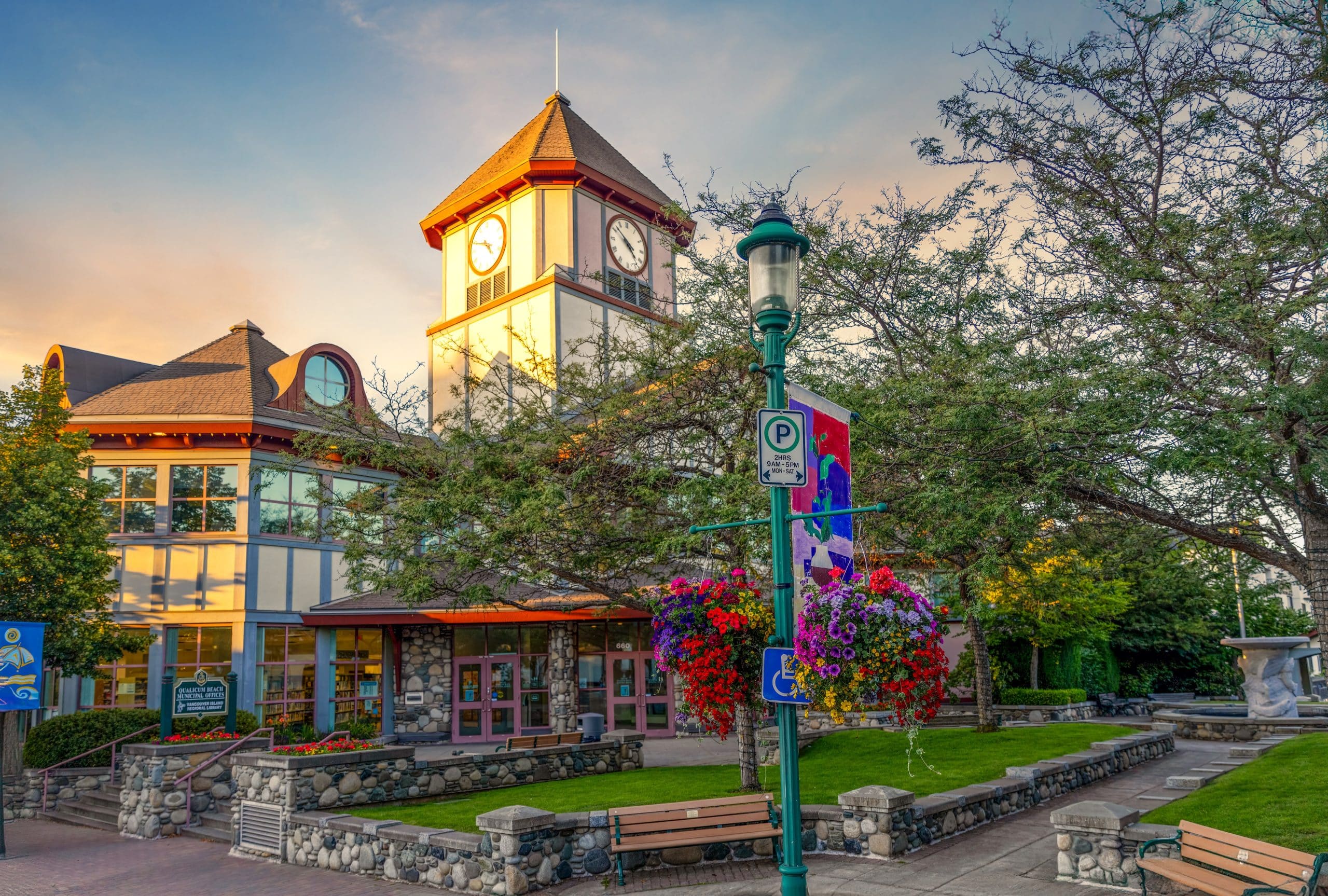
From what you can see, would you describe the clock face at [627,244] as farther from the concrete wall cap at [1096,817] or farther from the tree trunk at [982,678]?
the concrete wall cap at [1096,817]

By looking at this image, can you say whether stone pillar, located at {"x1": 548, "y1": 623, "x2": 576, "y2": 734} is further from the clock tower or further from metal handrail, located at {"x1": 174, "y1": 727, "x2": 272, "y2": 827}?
metal handrail, located at {"x1": 174, "y1": 727, "x2": 272, "y2": 827}

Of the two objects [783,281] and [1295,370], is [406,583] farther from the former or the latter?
[1295,370]

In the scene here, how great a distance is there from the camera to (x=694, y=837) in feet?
31.9

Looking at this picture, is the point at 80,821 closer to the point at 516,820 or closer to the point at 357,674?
the point at 357,674

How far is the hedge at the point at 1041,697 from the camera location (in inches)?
943

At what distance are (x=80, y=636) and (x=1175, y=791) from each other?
19.5 m

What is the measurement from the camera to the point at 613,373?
1680cm

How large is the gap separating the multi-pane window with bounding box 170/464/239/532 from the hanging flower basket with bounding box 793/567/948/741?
809 inches

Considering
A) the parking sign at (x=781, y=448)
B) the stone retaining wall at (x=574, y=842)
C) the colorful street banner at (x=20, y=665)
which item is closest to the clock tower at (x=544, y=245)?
the colorful street banner at (x=20, y=665)

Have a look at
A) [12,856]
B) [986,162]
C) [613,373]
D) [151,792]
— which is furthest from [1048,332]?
[12,856]

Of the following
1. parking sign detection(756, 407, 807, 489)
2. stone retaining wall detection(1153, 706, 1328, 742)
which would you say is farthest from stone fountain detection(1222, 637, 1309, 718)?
parking sign detection(756, 407, 807, 489)

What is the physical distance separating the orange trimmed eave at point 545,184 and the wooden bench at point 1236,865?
22.7 metres

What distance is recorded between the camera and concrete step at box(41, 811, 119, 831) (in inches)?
656

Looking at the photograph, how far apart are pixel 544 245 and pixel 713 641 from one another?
76.2ft
